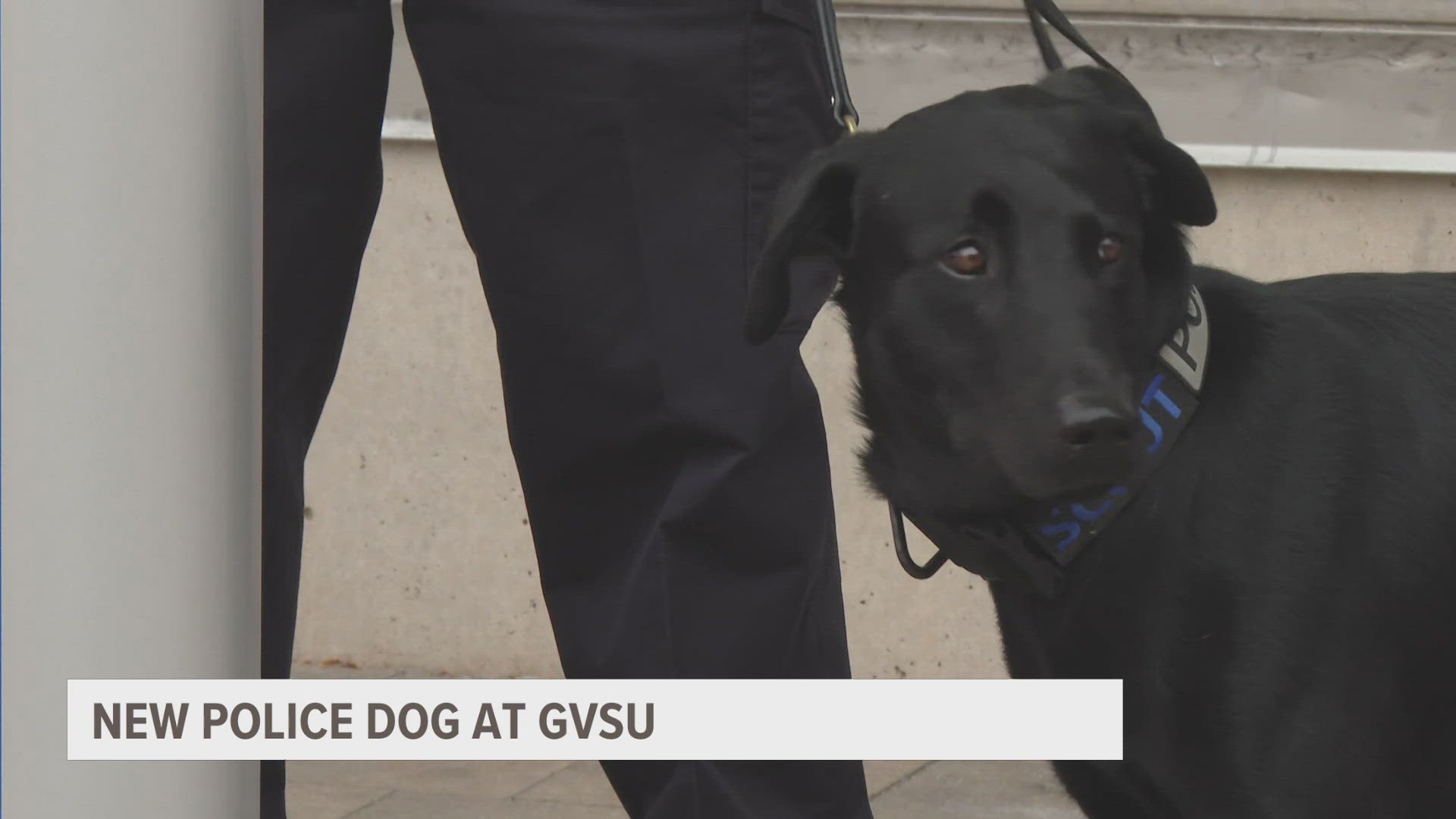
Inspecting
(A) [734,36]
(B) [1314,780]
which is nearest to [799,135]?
(A) [734,36]

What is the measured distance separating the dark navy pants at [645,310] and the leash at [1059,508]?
0.39 ft

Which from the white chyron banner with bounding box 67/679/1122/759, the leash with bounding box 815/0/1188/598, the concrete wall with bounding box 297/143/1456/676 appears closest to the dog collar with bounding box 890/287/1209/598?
the leash with bounding box 815/0/1188/598

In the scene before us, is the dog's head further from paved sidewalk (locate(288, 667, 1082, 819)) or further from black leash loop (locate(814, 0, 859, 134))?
paved sidewalk (locate(288, 667, 1082, 819))

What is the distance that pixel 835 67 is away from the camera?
1.76 metres

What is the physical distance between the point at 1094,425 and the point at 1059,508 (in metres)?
0.17

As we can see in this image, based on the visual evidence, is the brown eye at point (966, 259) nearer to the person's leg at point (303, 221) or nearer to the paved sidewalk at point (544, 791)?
the person's leg at point (303, 221)

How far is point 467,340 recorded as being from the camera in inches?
131

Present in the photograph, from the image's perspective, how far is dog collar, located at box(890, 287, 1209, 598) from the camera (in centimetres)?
157

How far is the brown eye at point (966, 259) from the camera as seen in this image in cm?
163

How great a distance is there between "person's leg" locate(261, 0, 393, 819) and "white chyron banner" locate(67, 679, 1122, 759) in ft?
0.86

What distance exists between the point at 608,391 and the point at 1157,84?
5.36 ft

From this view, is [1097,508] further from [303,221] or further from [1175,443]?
[303,221]

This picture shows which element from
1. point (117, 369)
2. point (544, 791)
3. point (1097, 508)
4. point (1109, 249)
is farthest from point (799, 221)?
point (544, 791)

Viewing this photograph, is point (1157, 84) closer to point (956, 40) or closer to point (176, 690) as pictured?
point (956, 40)
